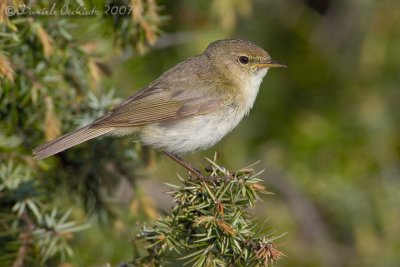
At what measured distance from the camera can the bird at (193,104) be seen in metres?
4.32

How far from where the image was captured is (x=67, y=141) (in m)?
3.78

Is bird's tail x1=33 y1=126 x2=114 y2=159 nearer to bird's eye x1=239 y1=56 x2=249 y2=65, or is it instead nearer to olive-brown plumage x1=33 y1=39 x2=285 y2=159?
olive-brown plumage x1=33 y1=39 x2=285 y2=159

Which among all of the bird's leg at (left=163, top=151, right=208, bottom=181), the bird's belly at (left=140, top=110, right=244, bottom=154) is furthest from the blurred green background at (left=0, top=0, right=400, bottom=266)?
the bird's belly at (left=140, top=110, right=244, bottom=154)

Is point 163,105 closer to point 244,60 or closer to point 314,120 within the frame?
point 244,60

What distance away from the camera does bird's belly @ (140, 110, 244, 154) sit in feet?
14.3

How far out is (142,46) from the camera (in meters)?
4.01

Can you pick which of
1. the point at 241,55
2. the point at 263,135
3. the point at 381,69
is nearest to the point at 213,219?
the point at 241,55

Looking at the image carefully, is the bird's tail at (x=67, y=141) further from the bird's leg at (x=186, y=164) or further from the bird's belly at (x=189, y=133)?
the bird's leg at (x=186, y=164)

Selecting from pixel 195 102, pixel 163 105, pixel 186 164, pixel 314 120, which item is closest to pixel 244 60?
pixel 195 102

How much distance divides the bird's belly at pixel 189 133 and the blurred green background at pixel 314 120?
0.56 meters

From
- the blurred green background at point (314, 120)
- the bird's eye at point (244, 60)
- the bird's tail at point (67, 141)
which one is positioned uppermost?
the bird's tail at point (67, 141)

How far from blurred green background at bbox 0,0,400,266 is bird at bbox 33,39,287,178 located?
306 millimetres

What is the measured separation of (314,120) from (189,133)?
1644 mm

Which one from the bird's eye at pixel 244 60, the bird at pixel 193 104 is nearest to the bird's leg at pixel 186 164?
the bird at pixel 193 104
